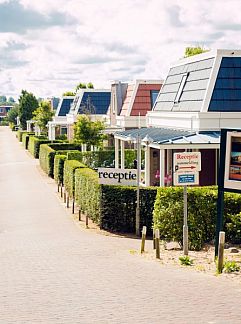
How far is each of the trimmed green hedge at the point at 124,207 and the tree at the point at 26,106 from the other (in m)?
101

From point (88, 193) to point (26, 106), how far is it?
100322mm

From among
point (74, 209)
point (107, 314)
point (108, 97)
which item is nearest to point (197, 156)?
point (107, 314)

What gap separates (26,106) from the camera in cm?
12200

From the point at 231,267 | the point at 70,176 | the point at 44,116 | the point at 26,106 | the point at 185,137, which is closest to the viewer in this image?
the point at 231,267

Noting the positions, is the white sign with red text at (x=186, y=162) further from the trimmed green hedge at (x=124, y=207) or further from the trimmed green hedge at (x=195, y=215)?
the trimmed green hedge at (x=124, y=207)

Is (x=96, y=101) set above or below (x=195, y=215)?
above

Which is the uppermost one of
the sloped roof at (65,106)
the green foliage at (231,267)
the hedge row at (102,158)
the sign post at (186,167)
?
the sloped roof at (65,106)

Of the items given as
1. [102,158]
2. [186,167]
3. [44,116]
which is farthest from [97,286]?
[44,116]

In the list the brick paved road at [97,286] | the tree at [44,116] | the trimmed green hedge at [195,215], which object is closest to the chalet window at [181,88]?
the brick paved road at [97,286]

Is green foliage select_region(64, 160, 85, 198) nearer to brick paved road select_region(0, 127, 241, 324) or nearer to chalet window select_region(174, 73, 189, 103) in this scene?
chalet window select_region(174, 73, 189, 103)

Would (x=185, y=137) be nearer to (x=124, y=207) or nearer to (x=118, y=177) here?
(x=118, y=177)

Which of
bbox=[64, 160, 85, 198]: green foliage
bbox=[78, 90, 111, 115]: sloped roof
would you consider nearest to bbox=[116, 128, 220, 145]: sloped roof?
bbox=[64, 160, 85, 198]: green foliage

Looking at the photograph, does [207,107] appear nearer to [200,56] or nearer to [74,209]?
[200,56]

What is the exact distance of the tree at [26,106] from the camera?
397 feet
